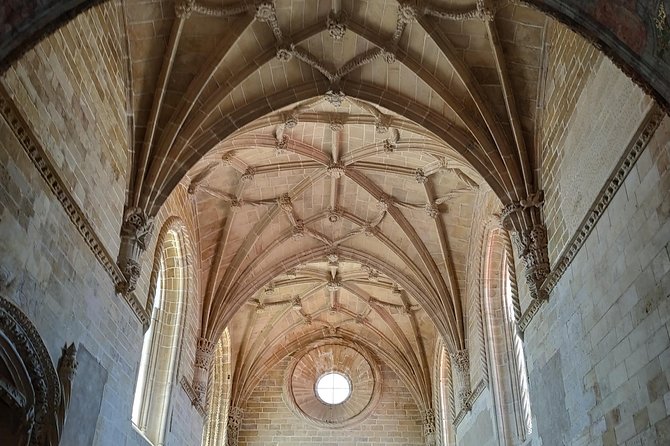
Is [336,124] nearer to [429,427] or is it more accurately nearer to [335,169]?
[335,169]

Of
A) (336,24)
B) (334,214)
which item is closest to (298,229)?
(334,214)

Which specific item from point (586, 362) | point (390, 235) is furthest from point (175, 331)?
point (586, 362)

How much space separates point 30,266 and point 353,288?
521 inches

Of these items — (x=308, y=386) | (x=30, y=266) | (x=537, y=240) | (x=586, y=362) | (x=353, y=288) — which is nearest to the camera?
(x=30, y=266)

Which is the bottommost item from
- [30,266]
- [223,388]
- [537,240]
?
[30,266]

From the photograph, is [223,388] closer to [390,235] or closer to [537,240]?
[390,235]

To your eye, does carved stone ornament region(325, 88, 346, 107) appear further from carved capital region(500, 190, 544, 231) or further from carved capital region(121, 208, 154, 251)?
carved capital region(121, 208, 154, 251)

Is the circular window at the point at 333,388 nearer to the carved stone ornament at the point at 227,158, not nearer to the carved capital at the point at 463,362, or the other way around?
the carved capital at the point at 463,362

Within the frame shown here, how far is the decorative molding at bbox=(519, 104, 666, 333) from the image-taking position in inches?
250

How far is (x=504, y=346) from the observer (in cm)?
1295

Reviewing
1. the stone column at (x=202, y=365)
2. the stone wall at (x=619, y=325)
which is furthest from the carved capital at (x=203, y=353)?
the stone wall at (x=619, y=325)

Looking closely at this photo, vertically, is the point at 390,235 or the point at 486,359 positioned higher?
the point at 390,235

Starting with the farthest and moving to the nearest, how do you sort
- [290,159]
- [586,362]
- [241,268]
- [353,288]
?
[353,288]
[241,268]
[290,159]
[586,362]

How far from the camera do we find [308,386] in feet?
70.5
